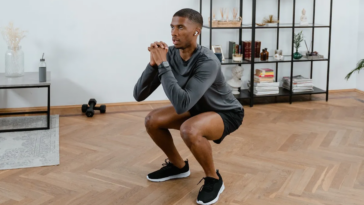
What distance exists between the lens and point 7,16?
5047 millimetres

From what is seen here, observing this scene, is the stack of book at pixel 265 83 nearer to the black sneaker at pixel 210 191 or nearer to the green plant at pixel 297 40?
the green plant at pixel 297 40

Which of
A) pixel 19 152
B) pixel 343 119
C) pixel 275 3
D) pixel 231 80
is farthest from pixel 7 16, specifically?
pixel 343 119

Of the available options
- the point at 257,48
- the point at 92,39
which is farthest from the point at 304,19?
the point at 92,39

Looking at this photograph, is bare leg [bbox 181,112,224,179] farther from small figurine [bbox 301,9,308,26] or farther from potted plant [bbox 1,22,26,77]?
small figurine [bbox 301,9,308,26]

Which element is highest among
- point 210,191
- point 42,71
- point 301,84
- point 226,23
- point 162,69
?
point 226,23

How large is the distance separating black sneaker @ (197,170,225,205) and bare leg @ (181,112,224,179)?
0.13 feet

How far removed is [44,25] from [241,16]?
2.20 metres

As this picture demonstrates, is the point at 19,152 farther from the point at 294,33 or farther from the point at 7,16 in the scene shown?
the point at 294,33

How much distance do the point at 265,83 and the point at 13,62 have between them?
2764 millimetres

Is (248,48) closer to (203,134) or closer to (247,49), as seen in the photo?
(247,49)

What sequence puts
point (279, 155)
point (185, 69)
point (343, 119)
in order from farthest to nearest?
1. point (343, 119)
2. point (279, 155)
3. point (185, 69)

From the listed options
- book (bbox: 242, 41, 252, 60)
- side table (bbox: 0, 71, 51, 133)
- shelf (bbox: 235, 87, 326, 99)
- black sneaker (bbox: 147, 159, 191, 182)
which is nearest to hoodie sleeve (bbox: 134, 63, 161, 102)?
black sneaker (bbox: 147, 159, 191, 182)

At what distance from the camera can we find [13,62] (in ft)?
15.4

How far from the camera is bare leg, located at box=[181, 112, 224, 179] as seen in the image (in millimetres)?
Result: 2914
